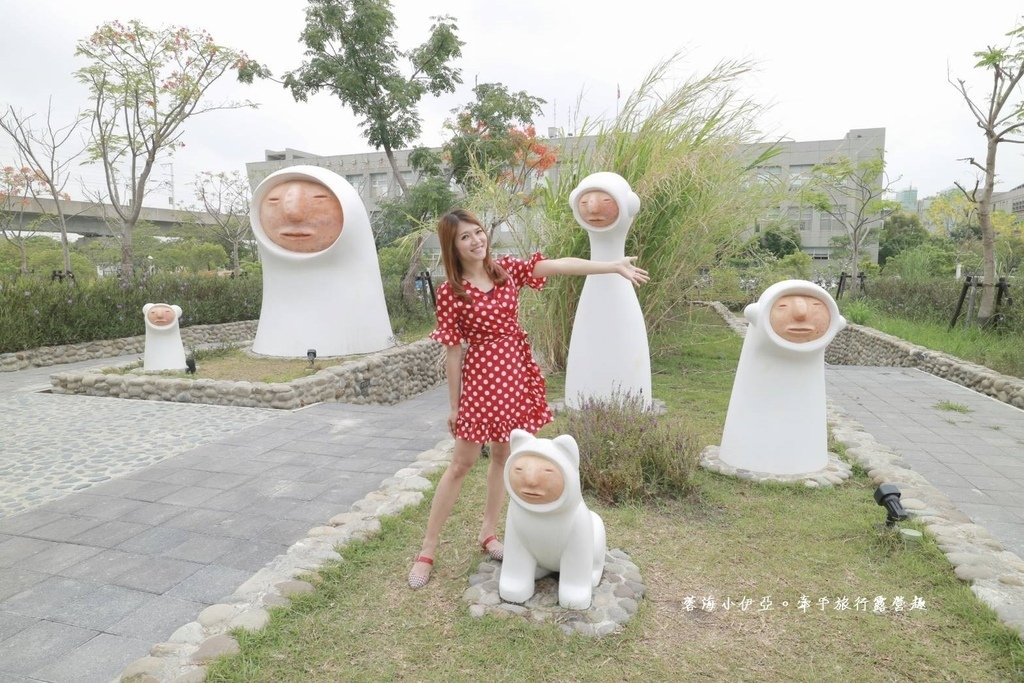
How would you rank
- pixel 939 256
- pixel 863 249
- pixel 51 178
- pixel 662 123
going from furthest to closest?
pixel 863 249
pixel 939 256
pixel 51 178
pixel 662 123

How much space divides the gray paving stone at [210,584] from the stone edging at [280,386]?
3.01m

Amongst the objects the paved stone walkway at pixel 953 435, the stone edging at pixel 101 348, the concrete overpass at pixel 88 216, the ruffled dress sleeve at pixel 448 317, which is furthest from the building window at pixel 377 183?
the ruffled dress sleeve at pixel 448 317

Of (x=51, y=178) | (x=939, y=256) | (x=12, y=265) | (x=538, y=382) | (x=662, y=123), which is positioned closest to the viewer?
(x=538, y=382)

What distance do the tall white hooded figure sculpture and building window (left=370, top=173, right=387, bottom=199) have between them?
21.2m

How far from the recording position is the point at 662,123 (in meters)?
5.71

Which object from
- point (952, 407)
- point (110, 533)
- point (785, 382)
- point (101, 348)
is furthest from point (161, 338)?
point (952, 407)

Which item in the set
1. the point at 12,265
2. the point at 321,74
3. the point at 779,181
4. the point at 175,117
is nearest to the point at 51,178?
the point at 175,117

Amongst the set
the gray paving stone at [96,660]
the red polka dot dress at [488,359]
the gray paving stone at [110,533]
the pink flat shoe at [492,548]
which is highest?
the red polka dot dress at [488,359]

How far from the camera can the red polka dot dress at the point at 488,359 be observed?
216 cm

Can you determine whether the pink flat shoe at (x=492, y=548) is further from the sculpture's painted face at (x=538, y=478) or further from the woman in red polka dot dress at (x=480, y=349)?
the sculpture's painted face at (x=538, y=478)

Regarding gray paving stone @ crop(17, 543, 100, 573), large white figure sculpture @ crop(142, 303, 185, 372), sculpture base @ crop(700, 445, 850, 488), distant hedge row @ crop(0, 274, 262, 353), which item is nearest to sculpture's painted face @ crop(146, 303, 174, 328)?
large white figure sculpture @ crop(142, 303, 185, 372)

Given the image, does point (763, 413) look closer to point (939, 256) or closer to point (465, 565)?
point (465, 565)

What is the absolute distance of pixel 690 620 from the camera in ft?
6.84

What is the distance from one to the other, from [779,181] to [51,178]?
13.3 meters
